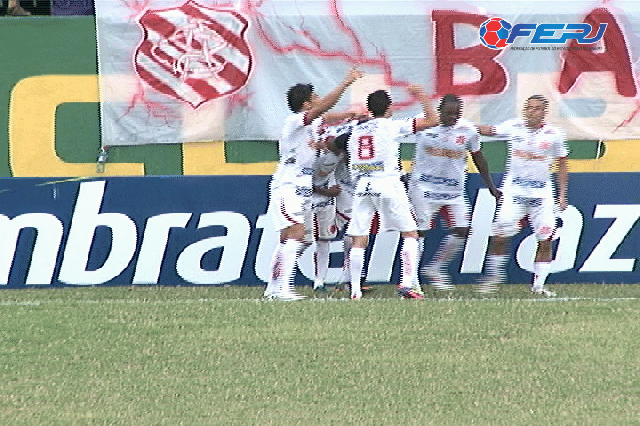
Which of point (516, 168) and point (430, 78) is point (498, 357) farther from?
point (430, 78)

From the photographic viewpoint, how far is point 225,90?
16.7 meters

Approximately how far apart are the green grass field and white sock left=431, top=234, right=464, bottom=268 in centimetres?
107

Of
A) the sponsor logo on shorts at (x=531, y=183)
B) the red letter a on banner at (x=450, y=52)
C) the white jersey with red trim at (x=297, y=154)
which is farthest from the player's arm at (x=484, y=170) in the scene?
the red letter a on banner at (x=450, y=52)

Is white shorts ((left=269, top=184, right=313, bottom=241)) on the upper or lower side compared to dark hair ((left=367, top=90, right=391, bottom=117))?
lower

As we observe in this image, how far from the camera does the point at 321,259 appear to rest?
42.8 ft

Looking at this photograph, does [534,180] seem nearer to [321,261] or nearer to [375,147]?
[375,147]

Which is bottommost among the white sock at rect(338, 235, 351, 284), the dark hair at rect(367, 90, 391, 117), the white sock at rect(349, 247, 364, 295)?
the white sock at rect(338, 235, 351, 284)

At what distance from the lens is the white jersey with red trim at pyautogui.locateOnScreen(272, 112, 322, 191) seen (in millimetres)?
12180

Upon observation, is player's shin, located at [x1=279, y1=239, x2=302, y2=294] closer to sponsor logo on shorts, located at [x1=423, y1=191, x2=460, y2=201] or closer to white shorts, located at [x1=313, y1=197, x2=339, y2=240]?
white shorts, located at [x1=313, y1=197, x2=339, y2=240]

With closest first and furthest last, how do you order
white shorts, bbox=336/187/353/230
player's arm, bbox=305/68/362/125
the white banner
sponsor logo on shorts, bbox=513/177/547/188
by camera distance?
player's arm, bbox=305/68/362/125 → sponsor logo on shorts, bbox=513/177/547/188 → white shorts, bbox=336/187/353/230 → the white banner

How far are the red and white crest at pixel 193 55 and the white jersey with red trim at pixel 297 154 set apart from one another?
4539 mm

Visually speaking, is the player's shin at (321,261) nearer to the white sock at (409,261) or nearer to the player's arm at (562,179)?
the white sock at (409,261)

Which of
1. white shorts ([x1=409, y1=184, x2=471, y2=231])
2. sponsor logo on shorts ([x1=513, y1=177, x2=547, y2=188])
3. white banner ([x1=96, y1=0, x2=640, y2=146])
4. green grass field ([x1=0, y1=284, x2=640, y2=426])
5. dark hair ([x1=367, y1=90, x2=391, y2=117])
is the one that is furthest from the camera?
white banner ([x1=96, y1=0, x2=640, y2=146])

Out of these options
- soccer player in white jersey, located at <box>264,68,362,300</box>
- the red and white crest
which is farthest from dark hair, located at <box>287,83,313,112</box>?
the red and white crest
